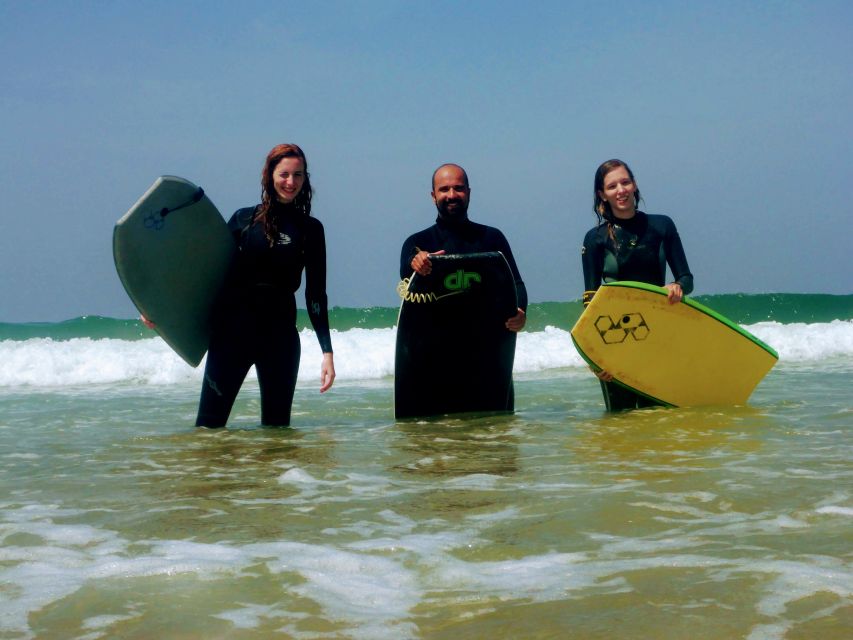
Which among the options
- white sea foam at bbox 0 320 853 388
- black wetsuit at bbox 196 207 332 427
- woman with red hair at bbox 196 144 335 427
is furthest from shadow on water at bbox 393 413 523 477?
white sea foam at bbox 0 320 853 388

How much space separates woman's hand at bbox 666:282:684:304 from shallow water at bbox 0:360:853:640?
849mm

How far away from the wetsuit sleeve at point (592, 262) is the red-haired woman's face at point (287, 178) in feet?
5.84

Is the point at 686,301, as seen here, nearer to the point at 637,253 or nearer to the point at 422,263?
the point at 637,253

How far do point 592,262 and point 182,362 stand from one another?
7286 mm

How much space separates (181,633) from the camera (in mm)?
1769

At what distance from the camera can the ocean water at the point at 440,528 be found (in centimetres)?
184

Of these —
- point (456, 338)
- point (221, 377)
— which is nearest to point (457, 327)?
point (456, 338)

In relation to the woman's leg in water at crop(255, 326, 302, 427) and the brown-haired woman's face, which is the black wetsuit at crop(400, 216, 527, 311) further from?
the woman's leg in water at crop(255, 326, 302, 427)

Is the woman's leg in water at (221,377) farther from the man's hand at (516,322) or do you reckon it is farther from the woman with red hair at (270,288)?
the man's hand at (516,322)

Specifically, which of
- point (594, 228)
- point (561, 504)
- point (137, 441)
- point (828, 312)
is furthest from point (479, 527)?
point (828, 312)

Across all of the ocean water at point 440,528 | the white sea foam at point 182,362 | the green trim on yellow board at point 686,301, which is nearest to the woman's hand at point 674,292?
the green trim on yellow board at point 686,301

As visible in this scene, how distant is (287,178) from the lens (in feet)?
15.3

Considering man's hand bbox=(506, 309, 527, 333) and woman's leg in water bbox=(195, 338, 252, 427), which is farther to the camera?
man's hand bbox=(506, 309, 527, 333)

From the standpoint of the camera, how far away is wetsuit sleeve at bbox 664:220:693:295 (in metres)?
5.27
